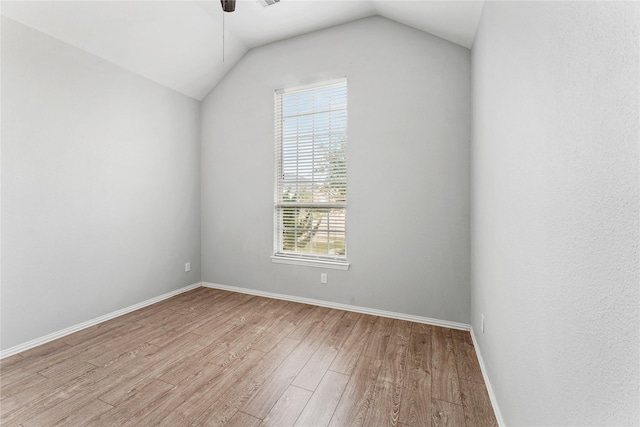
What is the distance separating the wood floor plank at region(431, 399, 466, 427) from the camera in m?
1.54

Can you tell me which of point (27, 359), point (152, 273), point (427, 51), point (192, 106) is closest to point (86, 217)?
point (152, 273)

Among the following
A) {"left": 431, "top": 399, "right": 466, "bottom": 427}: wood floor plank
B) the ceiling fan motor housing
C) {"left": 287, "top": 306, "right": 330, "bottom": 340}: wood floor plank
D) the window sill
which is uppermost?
the ceiling fan motor housing

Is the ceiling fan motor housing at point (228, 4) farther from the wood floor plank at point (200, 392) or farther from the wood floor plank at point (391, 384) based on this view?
the wood floor plank at point (391, 384)

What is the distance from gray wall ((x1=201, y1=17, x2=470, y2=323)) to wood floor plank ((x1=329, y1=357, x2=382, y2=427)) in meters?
0.98

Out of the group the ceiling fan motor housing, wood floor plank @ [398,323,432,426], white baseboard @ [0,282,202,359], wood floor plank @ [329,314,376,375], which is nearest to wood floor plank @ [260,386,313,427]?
wood floor plank @ [329,314,376,375]

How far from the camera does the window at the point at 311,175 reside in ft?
10.5

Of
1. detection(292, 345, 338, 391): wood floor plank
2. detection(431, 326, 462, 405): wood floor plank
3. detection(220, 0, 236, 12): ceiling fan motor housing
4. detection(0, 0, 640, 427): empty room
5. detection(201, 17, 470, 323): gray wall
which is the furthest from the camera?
detection(201, 17, 470, 323): gray wall

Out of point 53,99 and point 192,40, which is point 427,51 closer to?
point 192,40

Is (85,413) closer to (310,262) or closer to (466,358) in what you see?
(310,262)

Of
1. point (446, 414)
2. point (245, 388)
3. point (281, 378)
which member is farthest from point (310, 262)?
point (446, 414)

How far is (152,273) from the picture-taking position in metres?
3.36

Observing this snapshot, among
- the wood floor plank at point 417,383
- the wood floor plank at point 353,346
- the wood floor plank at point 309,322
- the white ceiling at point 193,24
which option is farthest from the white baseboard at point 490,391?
the white ceiling at point 193,24

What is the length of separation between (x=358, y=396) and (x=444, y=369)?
730mm

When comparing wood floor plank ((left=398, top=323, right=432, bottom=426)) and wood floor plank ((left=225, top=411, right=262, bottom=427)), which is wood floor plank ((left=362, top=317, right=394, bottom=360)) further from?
wood floor plank ((left=225, top=411, right=262, bottom=427))
